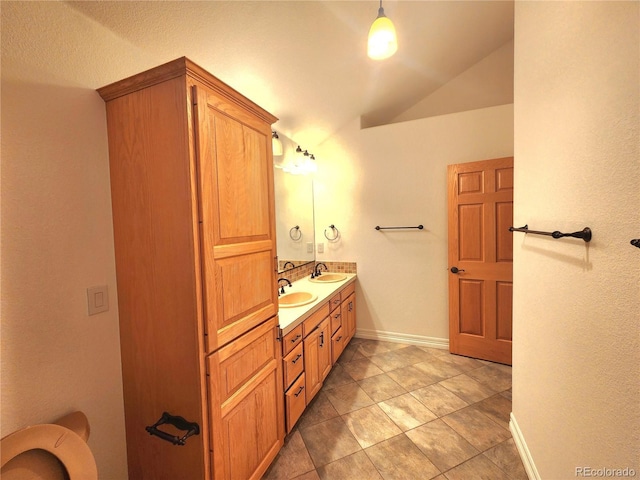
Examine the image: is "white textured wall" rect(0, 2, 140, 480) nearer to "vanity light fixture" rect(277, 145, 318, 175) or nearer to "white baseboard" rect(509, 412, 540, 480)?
"vanity light fixture" rect(277, 145, 318, 175)

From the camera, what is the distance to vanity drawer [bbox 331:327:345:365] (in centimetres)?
235

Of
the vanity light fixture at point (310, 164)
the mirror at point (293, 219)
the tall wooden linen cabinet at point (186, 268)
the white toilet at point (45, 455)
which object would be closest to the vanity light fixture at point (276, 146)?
the mirror at point (293, 219)

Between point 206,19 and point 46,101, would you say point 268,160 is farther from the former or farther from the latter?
point 46,101

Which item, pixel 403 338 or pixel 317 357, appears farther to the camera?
pixel 403 338

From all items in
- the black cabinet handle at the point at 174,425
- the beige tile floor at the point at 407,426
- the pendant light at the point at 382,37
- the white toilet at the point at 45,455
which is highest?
the pendant light at the point at 382,37

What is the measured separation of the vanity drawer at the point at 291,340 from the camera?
154 cm

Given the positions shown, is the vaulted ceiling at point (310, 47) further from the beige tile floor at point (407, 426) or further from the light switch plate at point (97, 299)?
the beige tile floor at point (407, 426)

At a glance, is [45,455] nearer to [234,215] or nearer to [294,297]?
[234,215]

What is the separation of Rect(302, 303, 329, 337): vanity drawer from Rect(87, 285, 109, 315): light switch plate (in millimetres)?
1105

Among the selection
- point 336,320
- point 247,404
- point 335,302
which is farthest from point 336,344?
point 247,404

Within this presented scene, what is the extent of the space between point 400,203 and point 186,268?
2.45m

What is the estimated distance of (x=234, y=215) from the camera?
117cm

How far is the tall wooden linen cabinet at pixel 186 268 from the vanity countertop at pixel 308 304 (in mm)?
331

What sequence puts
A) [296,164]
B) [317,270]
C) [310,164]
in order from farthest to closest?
[317,270] < [310,164] < [296,164]
